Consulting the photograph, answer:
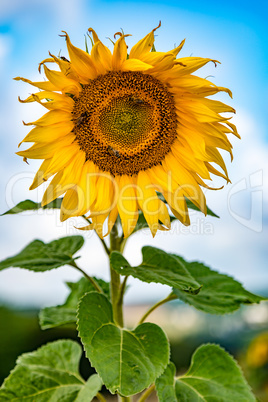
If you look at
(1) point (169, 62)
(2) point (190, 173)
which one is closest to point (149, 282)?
(2) point (190, 173)

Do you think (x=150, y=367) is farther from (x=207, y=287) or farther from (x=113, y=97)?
(x=113, y=97)

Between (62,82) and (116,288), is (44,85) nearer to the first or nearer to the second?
(62,82)

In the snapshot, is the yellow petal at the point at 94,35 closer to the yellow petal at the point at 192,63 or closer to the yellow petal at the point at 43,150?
the yellow petal at the point at 192,63

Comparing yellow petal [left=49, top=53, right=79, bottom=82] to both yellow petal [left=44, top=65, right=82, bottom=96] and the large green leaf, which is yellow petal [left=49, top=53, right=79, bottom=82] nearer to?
yellow petal [left=44, top=65, right=82, bottom=96]

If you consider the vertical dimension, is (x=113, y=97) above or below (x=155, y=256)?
above

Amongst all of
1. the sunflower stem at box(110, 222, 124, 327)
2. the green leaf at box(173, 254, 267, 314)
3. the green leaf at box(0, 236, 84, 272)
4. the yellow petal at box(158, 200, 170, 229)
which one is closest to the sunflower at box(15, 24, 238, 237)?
the yellow petal at box(158, 200, 170, 229)

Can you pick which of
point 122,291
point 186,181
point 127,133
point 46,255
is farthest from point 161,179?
point 46,255

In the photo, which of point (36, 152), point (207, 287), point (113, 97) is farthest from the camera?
point (207, 287)
